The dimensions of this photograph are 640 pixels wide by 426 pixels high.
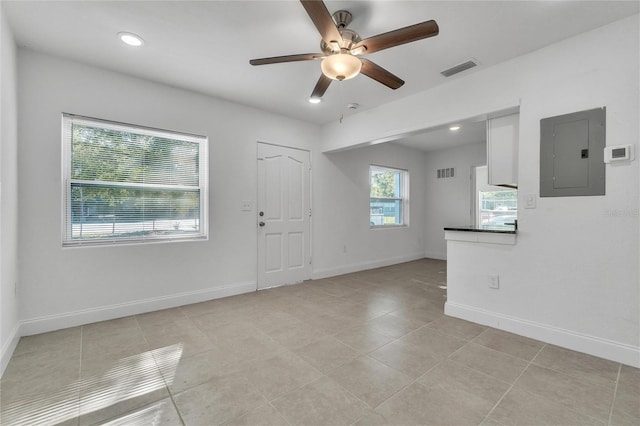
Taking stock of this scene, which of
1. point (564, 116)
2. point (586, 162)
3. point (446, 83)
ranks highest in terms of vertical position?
point (446, 83)

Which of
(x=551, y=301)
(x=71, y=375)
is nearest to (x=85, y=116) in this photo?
(x=71, y=375)

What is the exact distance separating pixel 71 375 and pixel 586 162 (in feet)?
14.4

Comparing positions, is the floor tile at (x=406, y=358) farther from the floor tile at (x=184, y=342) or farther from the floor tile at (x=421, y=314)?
the floor tile at (x=184, y=342)

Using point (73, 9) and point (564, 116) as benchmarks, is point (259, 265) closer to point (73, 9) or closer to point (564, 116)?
point (73, 9)

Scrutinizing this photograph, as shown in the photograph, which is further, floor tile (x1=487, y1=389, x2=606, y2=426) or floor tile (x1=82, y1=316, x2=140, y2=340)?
floor tile (x1=82, y1=316, x2=140, y2=340)

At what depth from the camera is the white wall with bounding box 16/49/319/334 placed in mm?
2719

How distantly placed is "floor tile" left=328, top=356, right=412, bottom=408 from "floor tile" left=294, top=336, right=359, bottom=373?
0.07 meters

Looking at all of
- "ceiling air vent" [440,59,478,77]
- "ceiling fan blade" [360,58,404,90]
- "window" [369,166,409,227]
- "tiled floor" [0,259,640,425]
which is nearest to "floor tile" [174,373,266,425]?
"tiled floor" [0,259,640,425]

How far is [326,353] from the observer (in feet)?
7.70

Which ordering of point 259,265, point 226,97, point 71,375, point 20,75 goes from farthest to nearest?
point 259,265 → point 226,97 → point 20,75 → point 71,375

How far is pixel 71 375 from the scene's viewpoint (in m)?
2.04

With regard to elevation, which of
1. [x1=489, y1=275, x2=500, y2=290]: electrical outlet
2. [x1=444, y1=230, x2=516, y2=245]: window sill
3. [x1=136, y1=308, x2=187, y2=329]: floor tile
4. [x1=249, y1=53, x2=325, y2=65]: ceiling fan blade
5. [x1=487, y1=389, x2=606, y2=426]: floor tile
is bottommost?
[x1=136, y1=308, x2=187, y2=329]: floor tile

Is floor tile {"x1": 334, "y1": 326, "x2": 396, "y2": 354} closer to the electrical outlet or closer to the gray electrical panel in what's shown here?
the electrical outlet

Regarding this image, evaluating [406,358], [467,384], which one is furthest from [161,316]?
[467,384]
